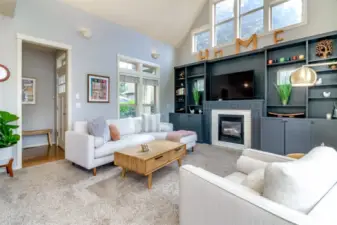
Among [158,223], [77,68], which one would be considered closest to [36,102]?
[77,68]

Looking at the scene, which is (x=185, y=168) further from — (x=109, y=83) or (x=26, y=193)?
(x=109, y=83)

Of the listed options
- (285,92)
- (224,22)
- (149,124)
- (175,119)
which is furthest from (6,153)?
(224,22)

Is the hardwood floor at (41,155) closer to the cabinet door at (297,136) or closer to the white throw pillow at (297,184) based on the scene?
the white throw pillow at (297,184)

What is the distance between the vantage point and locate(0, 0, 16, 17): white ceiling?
2.45m

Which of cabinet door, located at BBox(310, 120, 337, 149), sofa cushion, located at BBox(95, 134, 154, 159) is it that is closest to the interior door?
sofa cushion, located at BBox(95, 134, 154, 159)

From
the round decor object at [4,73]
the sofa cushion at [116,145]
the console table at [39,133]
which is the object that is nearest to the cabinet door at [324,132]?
the sofa cushion at [116,145]

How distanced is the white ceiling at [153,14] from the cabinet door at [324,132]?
4463 millimetres

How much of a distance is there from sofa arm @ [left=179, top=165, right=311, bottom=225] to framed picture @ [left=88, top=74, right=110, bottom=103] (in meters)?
3.51

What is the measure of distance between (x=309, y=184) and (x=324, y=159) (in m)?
0.33

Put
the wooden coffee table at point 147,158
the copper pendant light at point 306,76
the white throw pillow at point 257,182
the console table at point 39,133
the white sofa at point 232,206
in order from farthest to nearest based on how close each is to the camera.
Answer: the console table at point 39,133, the wooden coffee table at point 147,158, the copper pendant light at point 306,76, the white throw pillow at point 257,182, the white sofa at point 232,206

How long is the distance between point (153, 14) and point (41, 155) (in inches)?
180

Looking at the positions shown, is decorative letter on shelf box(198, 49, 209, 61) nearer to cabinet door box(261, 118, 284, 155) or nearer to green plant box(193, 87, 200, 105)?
green plant box(193, 87, 200, 105)

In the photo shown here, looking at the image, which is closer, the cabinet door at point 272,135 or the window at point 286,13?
the cabinet door at point 272,135

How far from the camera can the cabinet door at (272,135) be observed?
362cm
